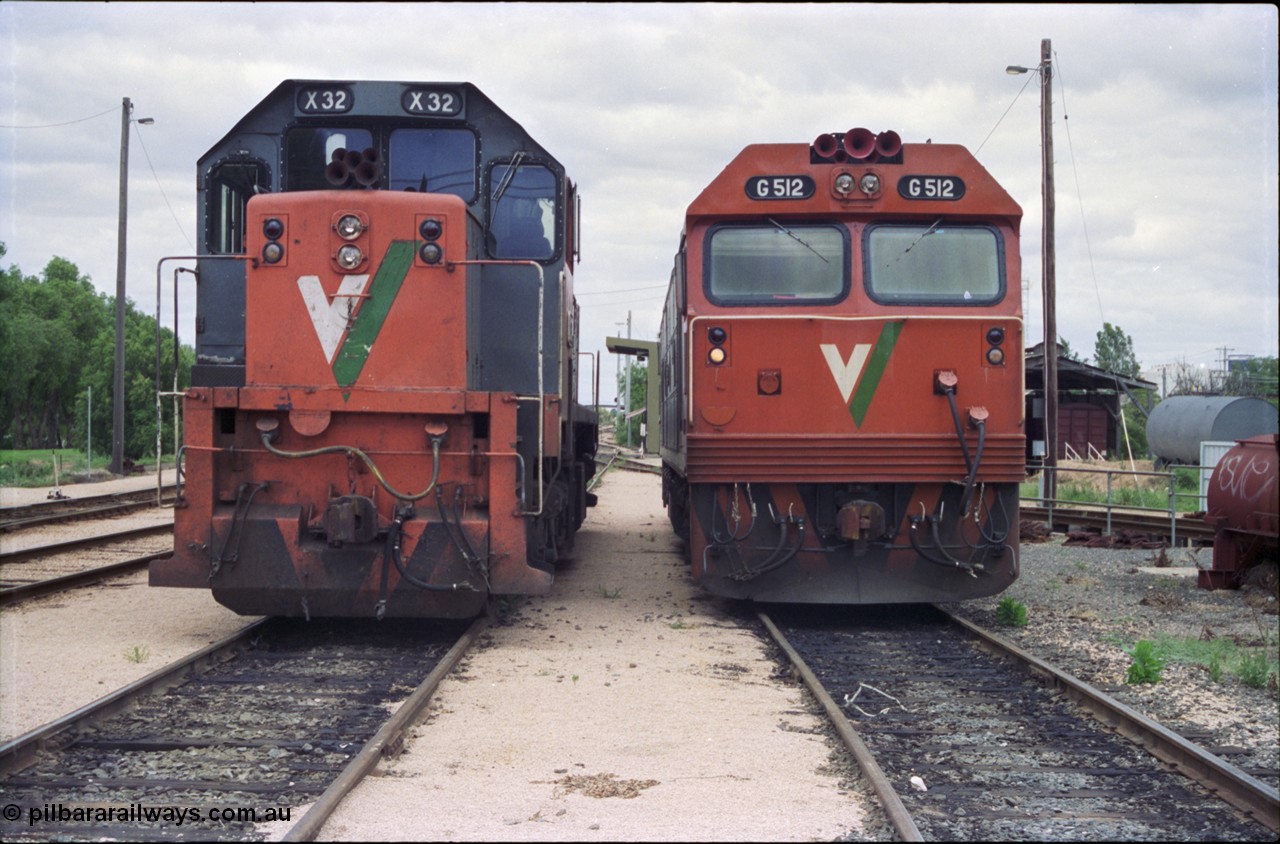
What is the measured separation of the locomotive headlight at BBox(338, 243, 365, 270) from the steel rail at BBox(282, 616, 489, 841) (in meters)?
2.65

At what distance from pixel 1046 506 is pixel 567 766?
55.6 feet

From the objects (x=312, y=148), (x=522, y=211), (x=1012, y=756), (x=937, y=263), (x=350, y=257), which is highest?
(x=312, y=148)

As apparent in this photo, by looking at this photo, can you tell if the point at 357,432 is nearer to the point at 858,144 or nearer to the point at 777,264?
the point at 777,264

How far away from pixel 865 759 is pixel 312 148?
6.25 m

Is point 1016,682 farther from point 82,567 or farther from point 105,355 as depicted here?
point 105,355

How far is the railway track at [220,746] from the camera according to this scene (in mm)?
4430

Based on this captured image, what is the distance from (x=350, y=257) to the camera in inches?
303

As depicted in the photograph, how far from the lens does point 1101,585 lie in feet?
38.7

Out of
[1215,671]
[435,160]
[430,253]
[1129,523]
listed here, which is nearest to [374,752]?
[430,253]

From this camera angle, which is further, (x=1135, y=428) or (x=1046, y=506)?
(x=1135, y=428)

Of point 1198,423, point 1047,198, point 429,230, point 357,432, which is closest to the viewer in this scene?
point 357,432

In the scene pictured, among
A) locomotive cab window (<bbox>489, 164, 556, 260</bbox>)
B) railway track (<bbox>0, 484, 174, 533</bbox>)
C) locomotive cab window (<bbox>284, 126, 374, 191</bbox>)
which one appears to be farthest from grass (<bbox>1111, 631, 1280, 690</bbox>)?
railway track (<bbox>0, 484, 174, 533</bbox>)

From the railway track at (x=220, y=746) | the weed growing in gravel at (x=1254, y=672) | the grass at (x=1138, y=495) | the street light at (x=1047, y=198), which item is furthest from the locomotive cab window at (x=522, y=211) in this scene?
the street light at (x=1047, y=198)

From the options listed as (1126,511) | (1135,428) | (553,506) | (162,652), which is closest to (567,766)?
(162,652)
